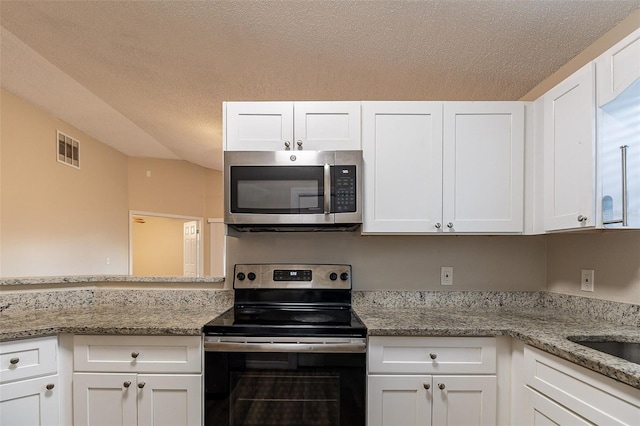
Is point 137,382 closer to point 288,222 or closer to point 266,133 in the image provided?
point 288,222

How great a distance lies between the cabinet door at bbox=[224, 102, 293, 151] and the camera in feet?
5.60

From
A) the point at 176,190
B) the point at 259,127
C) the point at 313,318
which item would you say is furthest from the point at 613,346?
the point at 176,190

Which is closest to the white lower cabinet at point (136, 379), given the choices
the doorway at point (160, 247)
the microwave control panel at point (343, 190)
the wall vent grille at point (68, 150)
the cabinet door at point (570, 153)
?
the microwave control panel at point (343, 190)

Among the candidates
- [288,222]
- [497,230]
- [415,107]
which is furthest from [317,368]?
[415,107]

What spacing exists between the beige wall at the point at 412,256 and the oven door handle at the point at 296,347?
59 centimetres

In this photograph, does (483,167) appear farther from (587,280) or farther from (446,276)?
(587,280)

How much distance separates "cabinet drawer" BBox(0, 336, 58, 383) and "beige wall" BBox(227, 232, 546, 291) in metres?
0.89

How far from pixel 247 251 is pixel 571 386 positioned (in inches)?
64.8

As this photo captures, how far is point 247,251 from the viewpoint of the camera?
1.99 m

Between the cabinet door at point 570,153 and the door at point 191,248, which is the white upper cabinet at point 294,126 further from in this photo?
the door at point 191,248

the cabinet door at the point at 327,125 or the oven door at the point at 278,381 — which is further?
the cabinet door at the point at 327,125

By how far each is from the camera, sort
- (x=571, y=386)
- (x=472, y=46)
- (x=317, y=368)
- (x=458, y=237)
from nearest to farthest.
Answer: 1. (x=571, y=386)
2. (x=317, y=368)
3. (x=472, y=46)
4. (x=458, y=237)

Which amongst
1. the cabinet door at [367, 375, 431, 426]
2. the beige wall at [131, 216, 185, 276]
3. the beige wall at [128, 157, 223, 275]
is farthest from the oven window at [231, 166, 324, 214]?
the beige wall at [131, 216, 185, 276]

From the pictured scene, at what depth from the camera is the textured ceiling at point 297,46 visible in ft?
5.00
